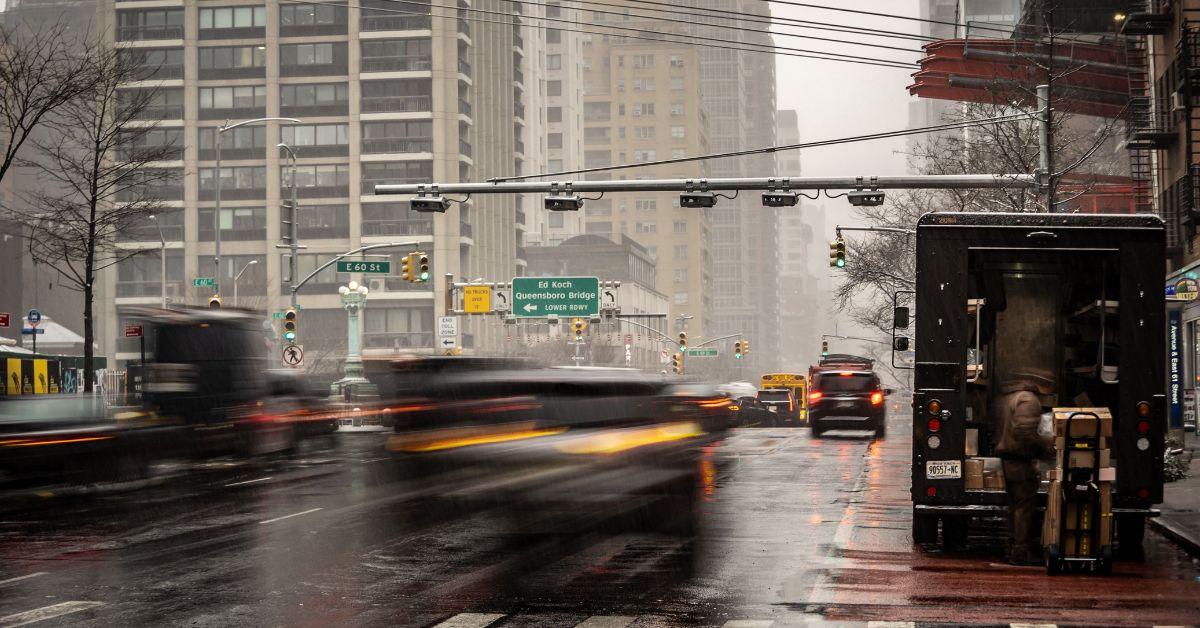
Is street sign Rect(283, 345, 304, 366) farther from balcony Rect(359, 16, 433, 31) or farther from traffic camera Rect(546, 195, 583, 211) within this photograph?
balcony Rect(359, 16, 433, 31)

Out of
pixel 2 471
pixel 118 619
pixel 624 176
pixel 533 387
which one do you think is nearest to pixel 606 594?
pixel 118 619

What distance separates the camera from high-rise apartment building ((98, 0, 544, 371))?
3728 inches

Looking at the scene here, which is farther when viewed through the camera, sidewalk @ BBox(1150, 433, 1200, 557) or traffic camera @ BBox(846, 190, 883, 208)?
traffic camera @ BBox(846, 190, 883, 208)

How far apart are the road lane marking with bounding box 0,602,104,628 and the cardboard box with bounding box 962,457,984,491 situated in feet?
25.9

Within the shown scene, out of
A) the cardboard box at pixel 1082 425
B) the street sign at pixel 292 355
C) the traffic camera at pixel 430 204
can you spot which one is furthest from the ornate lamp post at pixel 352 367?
the cardboard box at pixel 1082 425

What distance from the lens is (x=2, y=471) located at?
18.2 meters

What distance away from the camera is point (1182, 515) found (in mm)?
15750

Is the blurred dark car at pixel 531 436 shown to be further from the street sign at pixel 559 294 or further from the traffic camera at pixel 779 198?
the street sign at pixel 559 294

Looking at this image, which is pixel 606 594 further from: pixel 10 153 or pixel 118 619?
pixel 10 153

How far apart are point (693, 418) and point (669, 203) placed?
17568cm

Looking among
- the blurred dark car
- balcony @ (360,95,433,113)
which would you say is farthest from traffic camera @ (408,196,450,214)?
balcony @ (360,95,433,113)

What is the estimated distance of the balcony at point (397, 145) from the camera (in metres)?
95.2

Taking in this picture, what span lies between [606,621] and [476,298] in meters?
60.4

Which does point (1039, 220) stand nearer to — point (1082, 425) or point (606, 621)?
point (1082, 425)
